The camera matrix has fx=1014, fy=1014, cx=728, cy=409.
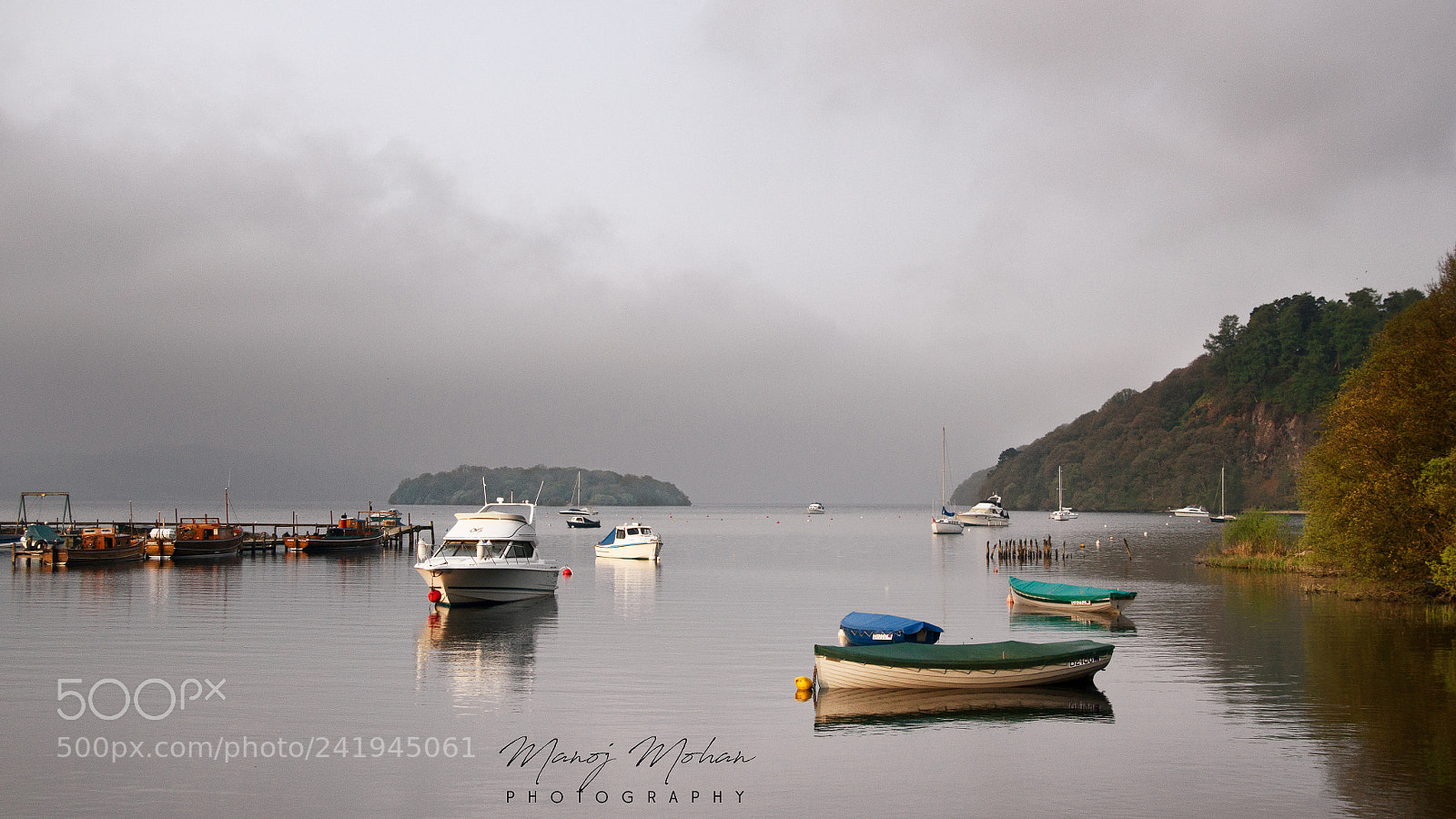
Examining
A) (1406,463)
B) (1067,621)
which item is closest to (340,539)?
(1067,621)

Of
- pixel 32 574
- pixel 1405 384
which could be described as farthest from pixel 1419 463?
pixel 32 574

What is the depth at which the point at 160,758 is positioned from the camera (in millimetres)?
19016

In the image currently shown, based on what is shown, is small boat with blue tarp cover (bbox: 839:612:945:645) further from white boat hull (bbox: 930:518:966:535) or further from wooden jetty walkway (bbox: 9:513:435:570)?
white boat hull (bbox: 930:518:966:535)

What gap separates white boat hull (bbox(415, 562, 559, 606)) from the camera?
43062 mm

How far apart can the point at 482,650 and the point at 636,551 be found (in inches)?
1835

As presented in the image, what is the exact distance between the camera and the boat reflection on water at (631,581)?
156 ft

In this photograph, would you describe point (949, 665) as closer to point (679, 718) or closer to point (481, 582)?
point (679, 718)

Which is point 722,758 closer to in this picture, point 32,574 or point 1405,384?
point 1405,384

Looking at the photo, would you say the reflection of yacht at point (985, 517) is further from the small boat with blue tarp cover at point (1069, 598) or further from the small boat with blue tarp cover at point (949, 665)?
the small boat with blue tarp cover at point (949, 665)

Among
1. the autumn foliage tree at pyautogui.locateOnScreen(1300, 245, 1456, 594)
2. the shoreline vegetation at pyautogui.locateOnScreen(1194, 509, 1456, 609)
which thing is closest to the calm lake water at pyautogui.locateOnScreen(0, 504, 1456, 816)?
the shoreline vegetation at pyautogui.locateOnScreen(1194, 509, 1456, 609)

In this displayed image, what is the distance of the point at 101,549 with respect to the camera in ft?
239

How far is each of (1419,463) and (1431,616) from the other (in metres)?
6.03

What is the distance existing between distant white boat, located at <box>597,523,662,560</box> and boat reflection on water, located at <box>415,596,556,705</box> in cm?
3091
